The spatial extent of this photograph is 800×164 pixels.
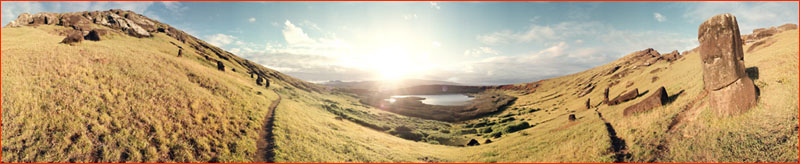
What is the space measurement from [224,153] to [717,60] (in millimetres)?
34007

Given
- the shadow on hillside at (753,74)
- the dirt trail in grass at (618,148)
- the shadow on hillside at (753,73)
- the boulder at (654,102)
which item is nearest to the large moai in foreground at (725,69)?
the shadow on hillside at (753,74)

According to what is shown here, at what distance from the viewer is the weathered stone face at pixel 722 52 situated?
16.1 metres

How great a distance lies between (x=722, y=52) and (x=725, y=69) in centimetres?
113

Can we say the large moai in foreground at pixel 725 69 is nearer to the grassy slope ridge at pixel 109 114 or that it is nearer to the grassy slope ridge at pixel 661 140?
the grassy slope ridge at pixel 661 140

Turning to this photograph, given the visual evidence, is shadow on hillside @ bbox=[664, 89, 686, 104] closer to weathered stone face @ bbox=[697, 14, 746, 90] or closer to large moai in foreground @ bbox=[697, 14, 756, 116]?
large moai in foreground @ bbox=[697, 14, 756, 116]

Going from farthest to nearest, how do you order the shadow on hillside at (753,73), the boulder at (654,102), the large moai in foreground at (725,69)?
the boulder at (654,102)
the shadow on hillside at (753,73)
the large moai in foreground at (725,69)

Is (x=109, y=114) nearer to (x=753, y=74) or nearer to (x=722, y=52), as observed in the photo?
(x=722, y=52)

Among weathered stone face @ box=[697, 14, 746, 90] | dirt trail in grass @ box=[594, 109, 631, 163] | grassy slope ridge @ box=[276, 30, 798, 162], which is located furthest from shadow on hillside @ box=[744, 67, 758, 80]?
dirt trail in grass @ box=[594, 109, 631, 163]

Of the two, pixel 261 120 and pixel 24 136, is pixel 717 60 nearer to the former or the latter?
pixel 261 120

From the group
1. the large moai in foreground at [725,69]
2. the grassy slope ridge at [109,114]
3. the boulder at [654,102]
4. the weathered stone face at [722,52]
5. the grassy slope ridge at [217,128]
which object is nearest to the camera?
the grassy slope ridge at [217,128]

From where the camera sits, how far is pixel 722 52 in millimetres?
16531

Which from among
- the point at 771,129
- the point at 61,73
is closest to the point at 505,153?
the point at 771,129

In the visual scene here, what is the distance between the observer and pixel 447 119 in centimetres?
6906

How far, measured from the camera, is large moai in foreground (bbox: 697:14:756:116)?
1543 centimetres
